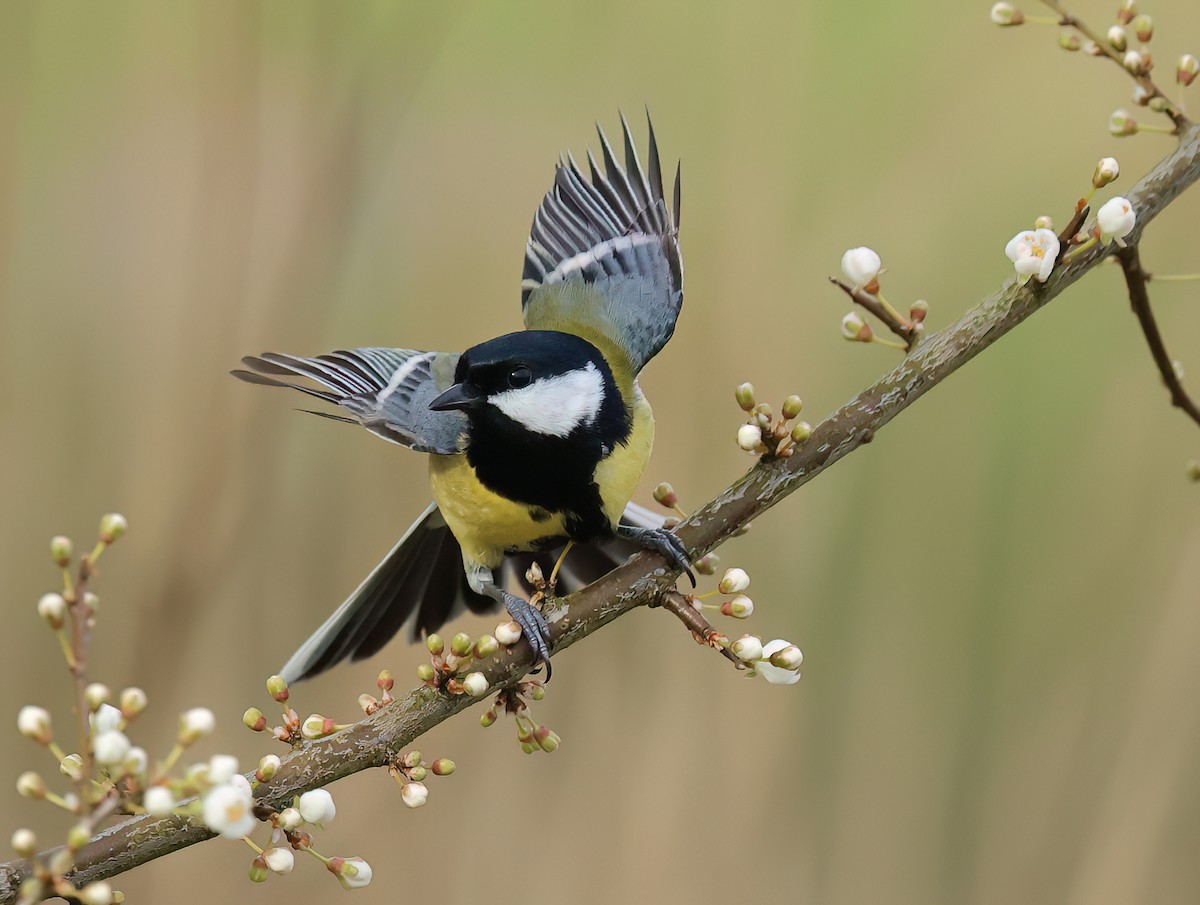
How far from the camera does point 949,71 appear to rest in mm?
1555

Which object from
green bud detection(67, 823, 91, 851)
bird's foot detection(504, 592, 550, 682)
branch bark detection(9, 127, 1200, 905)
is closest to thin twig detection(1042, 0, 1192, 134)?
branch bark detection(9, 127, 1200, 905)

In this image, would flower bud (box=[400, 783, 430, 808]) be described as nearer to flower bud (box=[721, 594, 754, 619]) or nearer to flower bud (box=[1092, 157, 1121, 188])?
flower bud (box=[721, 594, 754, 619])

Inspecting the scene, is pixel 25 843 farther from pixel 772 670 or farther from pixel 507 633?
pixel 772 670

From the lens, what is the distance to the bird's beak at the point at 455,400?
0.98 m

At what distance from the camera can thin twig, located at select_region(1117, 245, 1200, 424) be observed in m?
0.77

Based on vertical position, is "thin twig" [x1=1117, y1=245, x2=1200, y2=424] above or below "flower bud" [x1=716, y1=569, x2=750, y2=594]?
above

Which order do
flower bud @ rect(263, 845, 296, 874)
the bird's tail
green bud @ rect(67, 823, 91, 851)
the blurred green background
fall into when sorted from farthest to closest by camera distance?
the blurred green background, the bird's tail, flower bud @ rect(263, 845, 296, 874), green bud @ rect(67, 823, 91, 851)

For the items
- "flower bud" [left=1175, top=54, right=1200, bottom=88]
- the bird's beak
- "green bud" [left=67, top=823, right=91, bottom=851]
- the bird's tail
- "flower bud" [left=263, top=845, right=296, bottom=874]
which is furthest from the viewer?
the bird's tail

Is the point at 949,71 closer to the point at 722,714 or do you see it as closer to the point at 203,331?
the point at 722,714

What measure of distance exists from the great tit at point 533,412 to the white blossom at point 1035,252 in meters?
0.29

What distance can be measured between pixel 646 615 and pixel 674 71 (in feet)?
2.46

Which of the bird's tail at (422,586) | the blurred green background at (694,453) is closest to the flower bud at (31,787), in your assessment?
the bird's tail at (422,586)

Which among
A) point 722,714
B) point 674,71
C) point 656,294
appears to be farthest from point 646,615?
point 674,71

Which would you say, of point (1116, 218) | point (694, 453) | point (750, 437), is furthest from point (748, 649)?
point (694, 453)
